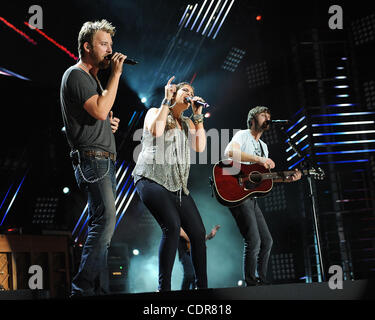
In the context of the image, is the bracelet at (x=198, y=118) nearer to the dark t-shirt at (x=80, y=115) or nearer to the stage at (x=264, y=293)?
the dark t-shirt at (x=80, y=115)

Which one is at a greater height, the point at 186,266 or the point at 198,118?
the point at 198,118

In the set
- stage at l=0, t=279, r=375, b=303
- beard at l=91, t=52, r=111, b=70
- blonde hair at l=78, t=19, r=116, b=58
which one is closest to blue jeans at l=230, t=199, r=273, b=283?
stage at l=0, t=279, r=375, b=303

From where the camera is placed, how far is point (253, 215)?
421 cm

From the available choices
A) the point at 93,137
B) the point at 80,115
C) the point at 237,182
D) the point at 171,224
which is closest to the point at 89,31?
the point at 80,115

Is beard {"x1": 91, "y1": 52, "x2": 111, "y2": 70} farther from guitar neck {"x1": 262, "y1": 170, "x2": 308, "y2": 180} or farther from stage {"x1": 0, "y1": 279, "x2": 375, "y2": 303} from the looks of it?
guitar neck {"x1": 262, "y1": 170, "x2": 308, "y2": 180}

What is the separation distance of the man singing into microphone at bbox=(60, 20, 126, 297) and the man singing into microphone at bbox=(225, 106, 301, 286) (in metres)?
1.70

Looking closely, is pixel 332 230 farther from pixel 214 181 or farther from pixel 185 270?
pixel 214 181

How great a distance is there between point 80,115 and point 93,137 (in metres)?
0.16

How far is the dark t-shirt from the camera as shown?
274cm

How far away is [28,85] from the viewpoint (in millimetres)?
6484

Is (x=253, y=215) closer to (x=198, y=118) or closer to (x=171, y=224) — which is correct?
(x=198, y=118)

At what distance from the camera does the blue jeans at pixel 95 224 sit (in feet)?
8.39

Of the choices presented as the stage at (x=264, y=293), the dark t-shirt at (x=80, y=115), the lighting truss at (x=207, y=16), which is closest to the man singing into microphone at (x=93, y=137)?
the dark t-shirt at (x=80, y=115)
